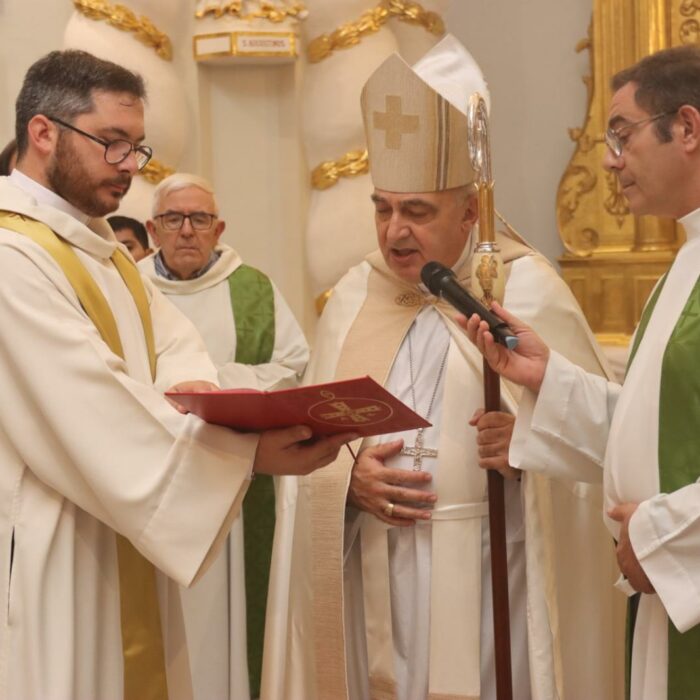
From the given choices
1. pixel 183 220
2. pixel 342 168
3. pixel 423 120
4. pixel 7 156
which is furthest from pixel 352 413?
pixel 342 168

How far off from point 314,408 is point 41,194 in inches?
39.2

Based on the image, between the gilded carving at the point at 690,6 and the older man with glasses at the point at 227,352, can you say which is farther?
the gilded carving at the point at 690,6

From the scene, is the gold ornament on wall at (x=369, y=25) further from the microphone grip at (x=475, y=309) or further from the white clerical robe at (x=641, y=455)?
the microphone grip at (x=475, y=309)

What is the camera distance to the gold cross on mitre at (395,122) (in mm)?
4176

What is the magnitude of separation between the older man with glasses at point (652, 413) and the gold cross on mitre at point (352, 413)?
0.41 meters

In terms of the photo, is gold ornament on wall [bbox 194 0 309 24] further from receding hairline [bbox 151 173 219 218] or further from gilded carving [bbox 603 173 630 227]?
gilded carving [bbox 603 173 630 227]

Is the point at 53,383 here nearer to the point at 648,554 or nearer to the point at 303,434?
the point at 303,434

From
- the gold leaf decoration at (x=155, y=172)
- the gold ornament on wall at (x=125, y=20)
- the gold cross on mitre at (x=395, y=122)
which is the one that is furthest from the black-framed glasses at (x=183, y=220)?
the gold cross on mitre at (x=395, y=122)

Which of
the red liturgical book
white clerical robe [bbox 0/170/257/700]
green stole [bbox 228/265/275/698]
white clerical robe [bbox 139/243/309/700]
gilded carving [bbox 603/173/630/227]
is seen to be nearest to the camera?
the red liturgical book

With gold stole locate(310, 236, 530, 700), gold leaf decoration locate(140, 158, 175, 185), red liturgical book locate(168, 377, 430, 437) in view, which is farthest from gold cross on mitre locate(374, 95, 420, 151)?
gold leaf decoration locate(140, 158, 175, 185)

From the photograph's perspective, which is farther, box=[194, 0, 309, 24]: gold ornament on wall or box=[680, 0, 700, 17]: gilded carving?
box=[680, 0, 700, 17]: gilded carving

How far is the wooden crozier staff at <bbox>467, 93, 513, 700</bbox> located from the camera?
3.53 metres

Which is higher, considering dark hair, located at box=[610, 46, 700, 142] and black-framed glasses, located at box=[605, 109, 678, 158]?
dark hair, located at box=[610, 46, 700, 142]

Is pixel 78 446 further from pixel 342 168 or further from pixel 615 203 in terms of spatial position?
pixel 615 203
